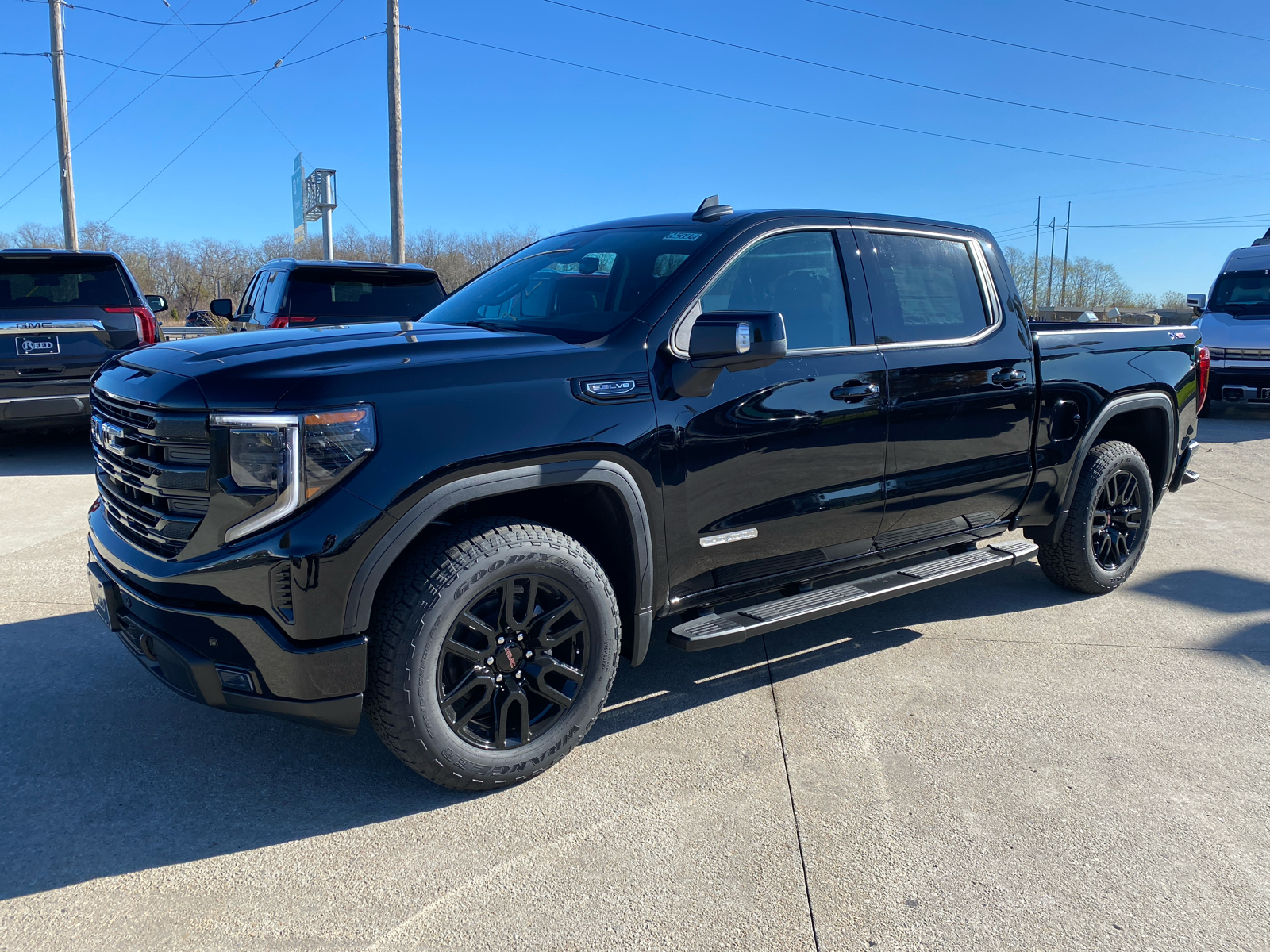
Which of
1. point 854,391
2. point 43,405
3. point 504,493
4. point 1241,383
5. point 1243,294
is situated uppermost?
point 1243,294

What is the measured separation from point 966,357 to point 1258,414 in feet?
43.1

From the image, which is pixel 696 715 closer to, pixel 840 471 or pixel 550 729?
pixel 550 729

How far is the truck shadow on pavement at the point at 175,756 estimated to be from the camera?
280 centimetres

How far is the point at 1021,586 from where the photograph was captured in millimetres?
5539

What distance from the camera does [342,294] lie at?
333 inches

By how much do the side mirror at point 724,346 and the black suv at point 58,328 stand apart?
6262 millimetres

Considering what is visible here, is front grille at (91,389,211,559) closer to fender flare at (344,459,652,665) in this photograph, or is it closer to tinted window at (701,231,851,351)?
fender flare at (344,459,652,665)

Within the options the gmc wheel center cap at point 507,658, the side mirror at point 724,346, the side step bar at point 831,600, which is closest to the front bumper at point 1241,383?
the side step bar at point 831,600

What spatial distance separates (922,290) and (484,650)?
2.59 metres

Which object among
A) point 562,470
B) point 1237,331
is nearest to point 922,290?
point 562,470

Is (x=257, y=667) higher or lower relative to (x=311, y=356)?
lower

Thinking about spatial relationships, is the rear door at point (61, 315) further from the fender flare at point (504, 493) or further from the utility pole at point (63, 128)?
the utility pole at point (63, 128)

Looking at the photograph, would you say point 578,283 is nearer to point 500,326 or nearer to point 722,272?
point 500,326

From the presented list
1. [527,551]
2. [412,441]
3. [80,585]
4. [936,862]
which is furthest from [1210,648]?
[80,585]
